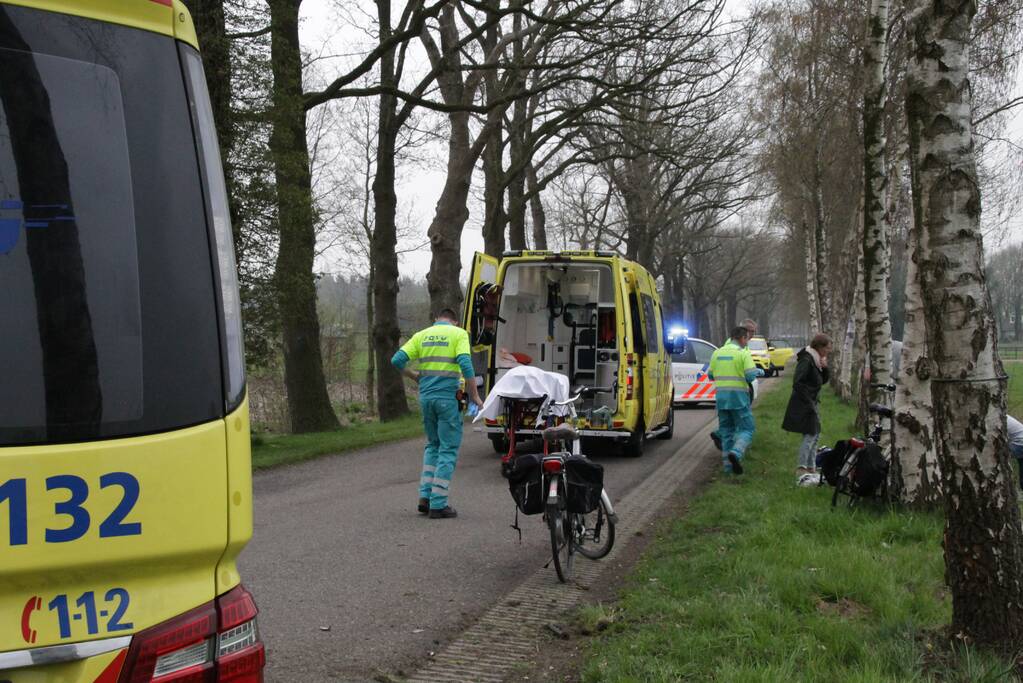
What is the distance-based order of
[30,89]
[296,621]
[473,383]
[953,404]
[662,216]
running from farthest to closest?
1. [662,216]
2. [473,383]
3. [296,621]
4. [953,404]
5. [30,89]

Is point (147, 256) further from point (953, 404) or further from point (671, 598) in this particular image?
point (671, 598)

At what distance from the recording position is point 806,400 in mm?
11375

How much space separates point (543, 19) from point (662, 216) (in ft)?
70.5

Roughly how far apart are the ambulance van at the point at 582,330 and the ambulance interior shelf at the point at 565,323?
0.01 m

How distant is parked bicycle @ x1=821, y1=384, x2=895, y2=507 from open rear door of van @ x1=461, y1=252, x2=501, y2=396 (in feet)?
17.4

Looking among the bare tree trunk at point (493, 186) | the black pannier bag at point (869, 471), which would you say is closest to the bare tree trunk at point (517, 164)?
the bare tree trunk at point (493, 186)

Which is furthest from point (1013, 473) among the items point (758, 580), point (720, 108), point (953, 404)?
point (720, 108)

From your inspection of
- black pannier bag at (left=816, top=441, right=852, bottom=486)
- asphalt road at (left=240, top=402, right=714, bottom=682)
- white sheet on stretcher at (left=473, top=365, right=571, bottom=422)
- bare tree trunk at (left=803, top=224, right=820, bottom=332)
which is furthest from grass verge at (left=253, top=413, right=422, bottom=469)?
bare tree trunk at (left=803, top=224, right=820, bottom=332)

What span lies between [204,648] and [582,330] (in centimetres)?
1306

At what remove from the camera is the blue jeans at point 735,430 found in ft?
41.0

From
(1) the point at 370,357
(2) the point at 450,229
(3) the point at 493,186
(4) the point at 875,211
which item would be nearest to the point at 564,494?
(4) the point at 875,211

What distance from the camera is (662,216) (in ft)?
124

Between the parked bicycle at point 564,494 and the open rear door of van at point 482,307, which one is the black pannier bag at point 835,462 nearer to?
the parked bicycle at point 564,494

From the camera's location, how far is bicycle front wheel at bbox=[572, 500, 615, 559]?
7434mm
